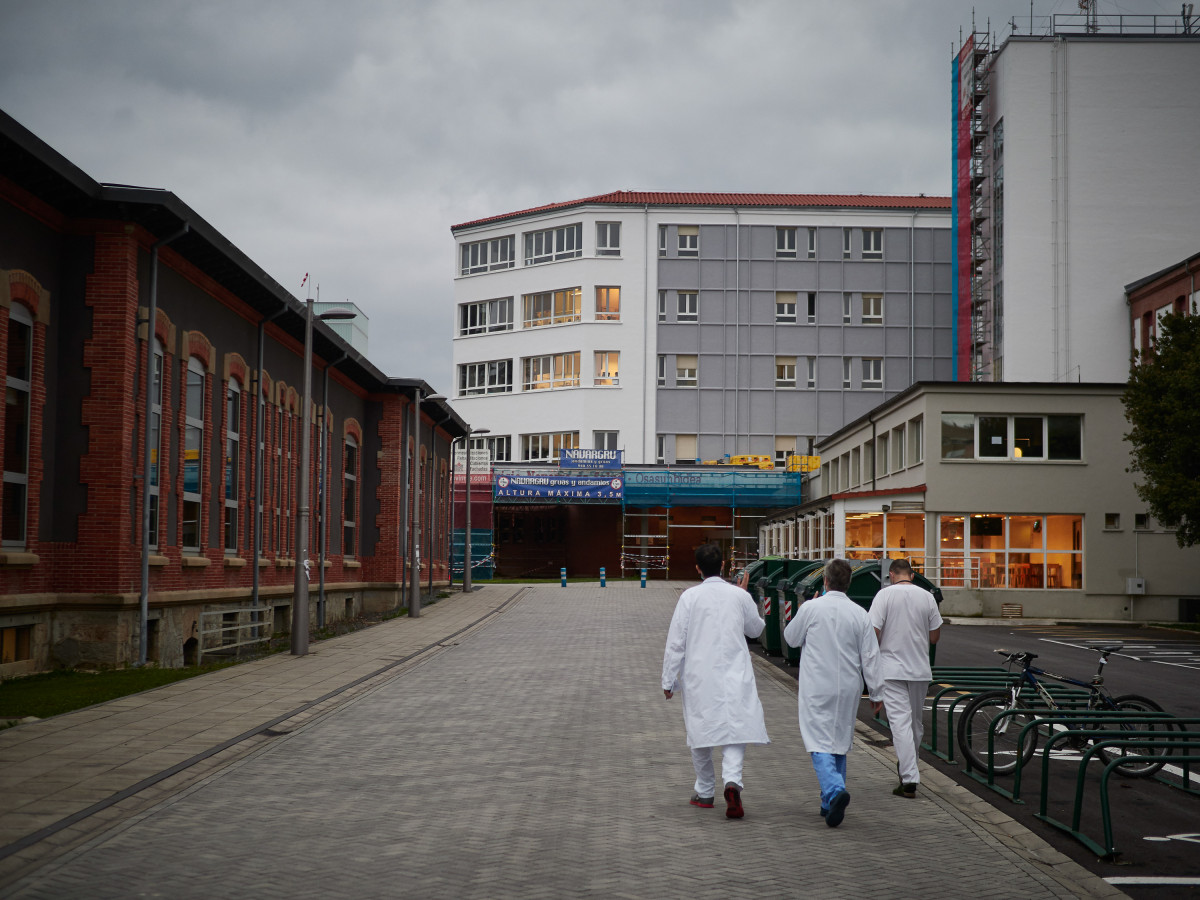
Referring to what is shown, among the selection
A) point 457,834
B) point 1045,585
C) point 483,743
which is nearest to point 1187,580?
point 1045,585

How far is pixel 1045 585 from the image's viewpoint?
119 ft

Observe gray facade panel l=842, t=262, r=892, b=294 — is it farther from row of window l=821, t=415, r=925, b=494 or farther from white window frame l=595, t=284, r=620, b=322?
white window frame l=595, t=284, r=620, b=322

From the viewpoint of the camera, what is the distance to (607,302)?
67062mm

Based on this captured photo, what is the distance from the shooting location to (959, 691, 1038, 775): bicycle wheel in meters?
9.69

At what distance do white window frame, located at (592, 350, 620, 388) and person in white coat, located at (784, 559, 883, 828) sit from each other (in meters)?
58.1

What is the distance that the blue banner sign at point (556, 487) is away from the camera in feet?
195

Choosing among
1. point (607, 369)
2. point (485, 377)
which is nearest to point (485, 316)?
point (485, 377)

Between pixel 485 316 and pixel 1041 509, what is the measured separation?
39.8 m

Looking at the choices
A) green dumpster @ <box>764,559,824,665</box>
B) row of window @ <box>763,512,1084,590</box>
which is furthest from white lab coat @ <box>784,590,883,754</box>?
row of window @ <box>763,512,1084,590</box>

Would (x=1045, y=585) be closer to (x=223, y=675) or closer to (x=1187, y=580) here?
(x=1187, y=580)

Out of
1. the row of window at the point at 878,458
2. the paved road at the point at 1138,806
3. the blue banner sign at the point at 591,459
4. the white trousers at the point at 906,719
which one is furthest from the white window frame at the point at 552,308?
the white trousers at the point at 906,719

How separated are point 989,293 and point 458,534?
28489mm

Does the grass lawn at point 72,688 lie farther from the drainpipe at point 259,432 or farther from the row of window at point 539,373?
the row of window at point 539,373

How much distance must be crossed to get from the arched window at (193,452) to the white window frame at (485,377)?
48.3 m
